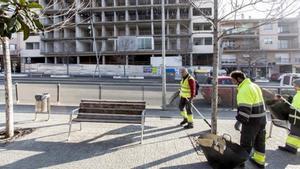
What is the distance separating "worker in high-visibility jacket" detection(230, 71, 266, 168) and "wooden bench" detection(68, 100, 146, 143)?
230 cm

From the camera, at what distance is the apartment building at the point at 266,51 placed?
55938 mm

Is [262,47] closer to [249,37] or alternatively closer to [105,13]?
[249,37]

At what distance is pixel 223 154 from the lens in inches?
176

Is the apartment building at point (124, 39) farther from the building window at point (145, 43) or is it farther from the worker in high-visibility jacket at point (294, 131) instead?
the worker in high-visibility jacket at point (294, 131)

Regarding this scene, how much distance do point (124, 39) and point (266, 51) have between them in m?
30.4

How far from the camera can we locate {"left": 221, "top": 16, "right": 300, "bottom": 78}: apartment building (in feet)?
184

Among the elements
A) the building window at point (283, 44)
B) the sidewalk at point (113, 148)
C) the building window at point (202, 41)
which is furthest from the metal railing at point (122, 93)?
the building window at point (283, 44)

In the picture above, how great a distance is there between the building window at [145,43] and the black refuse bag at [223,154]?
4601 cm

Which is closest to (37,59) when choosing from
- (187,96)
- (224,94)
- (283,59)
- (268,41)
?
(268,41)

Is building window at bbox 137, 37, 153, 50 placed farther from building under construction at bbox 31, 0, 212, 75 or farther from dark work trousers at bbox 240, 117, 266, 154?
dark work trousers at bbox 240, 117, 266, 154

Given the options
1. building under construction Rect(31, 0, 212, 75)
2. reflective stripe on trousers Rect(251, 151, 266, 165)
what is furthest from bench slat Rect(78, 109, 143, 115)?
building under construction Rect(31, 0, 212, 75)

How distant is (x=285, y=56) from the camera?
57.4 metres

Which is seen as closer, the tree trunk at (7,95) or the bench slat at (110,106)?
the tree trunk at (7,95)

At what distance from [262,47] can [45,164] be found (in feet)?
196
